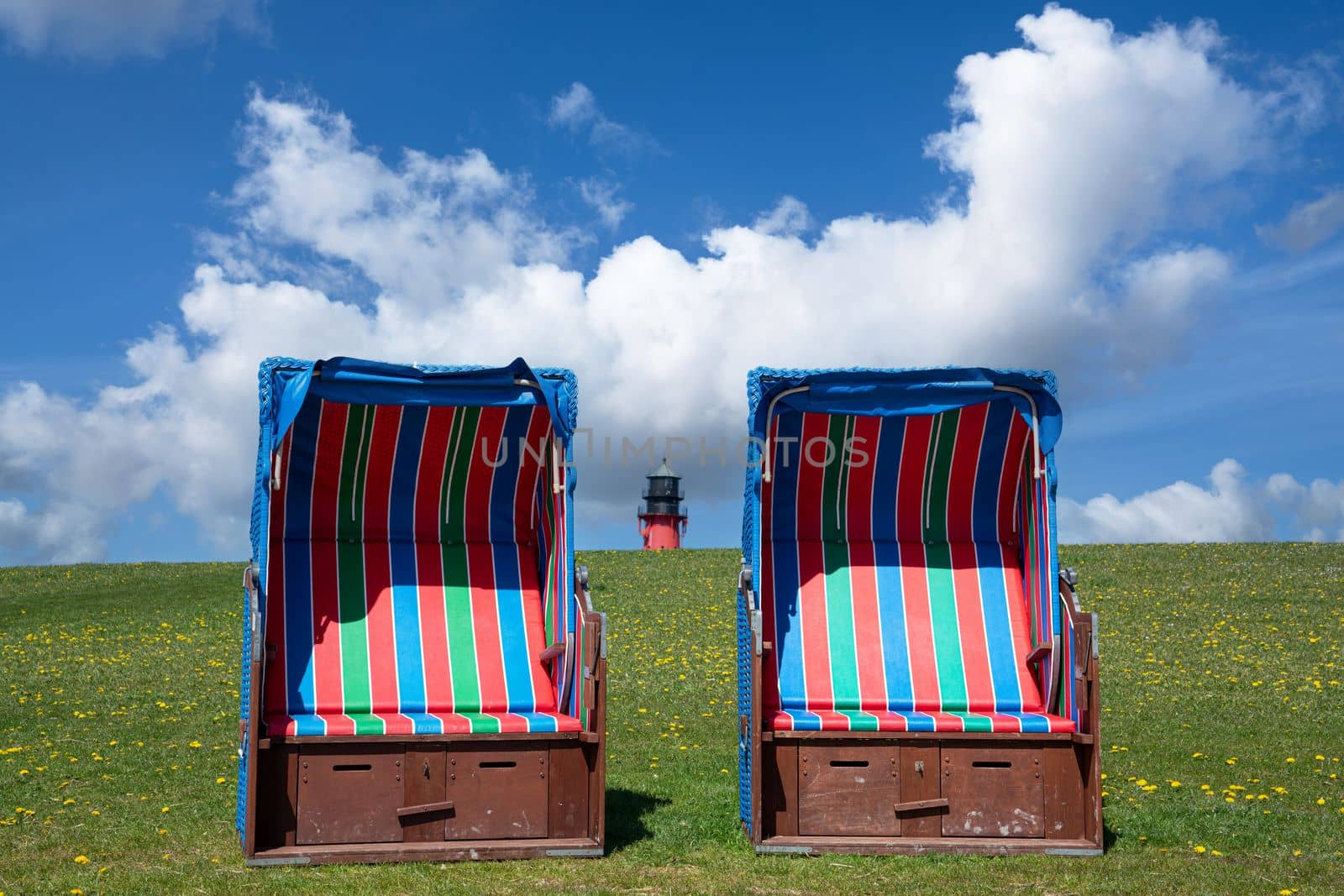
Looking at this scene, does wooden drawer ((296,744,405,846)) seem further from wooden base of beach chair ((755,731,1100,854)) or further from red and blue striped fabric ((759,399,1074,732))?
red and blue striped fabric ((759,399,1074,732))

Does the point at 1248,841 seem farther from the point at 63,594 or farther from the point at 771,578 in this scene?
the point at 63,594

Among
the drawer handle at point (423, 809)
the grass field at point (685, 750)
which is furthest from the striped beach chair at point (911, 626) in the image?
the drawer handle at point (423, 809)

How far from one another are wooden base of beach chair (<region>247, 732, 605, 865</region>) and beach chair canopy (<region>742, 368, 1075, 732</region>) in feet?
4.49

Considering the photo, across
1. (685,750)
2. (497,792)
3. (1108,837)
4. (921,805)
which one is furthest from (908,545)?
(685,750)

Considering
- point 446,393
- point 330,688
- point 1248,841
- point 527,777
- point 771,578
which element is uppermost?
point 446,393

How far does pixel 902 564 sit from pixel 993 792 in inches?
69.2

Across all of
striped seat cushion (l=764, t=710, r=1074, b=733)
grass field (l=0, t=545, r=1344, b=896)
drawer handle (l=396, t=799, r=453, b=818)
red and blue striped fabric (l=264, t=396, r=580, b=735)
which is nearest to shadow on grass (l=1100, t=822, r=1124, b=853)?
grass field (l=0, t=545, r=1344, b=896)

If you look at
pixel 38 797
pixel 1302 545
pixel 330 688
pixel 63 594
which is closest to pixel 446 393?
pixel 330 688

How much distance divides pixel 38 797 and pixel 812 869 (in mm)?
6251

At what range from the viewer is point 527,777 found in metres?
7.56

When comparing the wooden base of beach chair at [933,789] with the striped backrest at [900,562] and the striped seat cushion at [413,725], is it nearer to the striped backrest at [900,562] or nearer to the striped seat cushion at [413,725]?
the striped backrest at [900,562]

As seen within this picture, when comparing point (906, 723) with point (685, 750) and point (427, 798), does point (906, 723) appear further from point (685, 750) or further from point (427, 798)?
point (685, 750)

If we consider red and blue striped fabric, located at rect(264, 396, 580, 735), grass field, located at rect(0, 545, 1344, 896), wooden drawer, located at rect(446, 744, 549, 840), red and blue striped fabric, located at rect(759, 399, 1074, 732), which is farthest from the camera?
red and blue striped fabric, located at rect(759, 399, 1074, 732)

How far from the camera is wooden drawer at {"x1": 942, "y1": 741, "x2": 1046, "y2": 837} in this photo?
25.2ft
